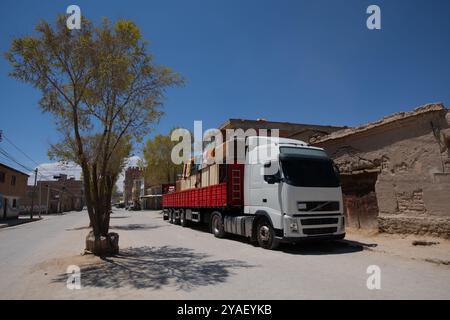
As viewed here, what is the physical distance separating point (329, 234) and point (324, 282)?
4019mm

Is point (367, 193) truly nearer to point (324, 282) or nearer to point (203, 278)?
point (324, 282)

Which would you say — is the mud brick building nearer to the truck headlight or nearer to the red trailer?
the truck headlight

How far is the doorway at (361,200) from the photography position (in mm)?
13773

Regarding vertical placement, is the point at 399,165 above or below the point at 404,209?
above

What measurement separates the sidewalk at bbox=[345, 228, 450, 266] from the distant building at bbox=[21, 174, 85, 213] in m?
44.6

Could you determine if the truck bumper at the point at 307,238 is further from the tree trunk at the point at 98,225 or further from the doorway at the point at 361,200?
the tree trunk at the point at 98,225

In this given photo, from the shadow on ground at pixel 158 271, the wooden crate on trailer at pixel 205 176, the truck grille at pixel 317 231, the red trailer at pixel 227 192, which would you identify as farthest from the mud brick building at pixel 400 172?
the shadow on ground at pixel 158 271

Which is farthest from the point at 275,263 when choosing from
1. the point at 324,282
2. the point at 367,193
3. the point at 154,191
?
the point at 154,191

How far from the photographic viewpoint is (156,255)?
1050 cm

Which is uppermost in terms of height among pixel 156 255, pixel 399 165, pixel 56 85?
pixel 56 85

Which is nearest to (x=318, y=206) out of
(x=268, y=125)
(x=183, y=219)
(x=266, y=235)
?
(x=266, y=235)

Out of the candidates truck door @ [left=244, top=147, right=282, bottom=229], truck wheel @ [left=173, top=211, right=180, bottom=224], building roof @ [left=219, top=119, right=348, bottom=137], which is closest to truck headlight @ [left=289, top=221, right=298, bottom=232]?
truck door @ [left=244, top=147, right=282, bottom=229]

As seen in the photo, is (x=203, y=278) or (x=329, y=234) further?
(x=329, y=234)
